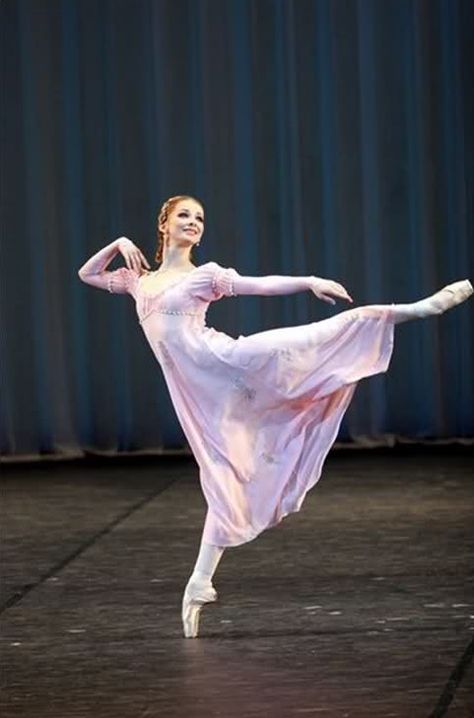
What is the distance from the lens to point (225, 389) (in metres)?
4.35

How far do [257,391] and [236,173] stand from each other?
12.5ft

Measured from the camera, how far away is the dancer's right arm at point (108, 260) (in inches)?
176

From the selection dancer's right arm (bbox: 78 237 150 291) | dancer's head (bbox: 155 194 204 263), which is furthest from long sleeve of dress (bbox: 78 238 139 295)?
dancer's head (bbox: 155 194 204 263)

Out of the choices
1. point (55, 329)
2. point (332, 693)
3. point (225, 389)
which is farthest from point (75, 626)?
point (55, 329)

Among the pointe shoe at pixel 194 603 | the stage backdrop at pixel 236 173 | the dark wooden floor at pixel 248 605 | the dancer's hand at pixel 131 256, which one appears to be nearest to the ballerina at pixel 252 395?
the pointe shoe at pixel 194 603

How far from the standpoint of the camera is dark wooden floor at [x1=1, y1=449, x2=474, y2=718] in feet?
12.3

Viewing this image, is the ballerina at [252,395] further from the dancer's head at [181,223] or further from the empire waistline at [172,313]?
the dancer's head at [181,223]

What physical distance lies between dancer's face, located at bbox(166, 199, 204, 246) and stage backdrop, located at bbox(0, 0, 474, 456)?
3.53 meters

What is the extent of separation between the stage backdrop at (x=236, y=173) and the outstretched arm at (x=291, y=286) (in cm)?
373

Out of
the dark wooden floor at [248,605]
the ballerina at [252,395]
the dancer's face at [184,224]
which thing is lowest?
the dark wooden floor at [248,605]

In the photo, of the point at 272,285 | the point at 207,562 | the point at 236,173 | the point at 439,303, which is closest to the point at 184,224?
the point at 272,285

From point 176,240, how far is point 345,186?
3.63 meters

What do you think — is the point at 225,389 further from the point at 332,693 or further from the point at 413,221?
the point at 413,221

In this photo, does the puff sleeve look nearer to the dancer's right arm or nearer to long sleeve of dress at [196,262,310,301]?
long sleeve of dress at [196,262,310,301]
